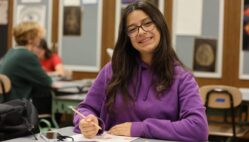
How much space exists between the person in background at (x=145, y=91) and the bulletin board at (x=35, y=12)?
5.21 m

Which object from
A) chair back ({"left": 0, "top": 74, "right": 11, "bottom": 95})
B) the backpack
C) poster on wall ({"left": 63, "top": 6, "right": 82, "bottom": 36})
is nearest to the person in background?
the backpack

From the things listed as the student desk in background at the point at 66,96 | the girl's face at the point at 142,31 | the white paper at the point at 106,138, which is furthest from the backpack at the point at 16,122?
the student desk in background at the point at 66,96

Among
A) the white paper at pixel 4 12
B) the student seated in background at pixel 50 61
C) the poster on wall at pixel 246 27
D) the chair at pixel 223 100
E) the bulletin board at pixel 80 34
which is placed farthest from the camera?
the white paper at pixel 4 12

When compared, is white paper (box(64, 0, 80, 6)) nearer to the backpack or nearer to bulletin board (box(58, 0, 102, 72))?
bulletin board (box(58, 0, 102, 72))

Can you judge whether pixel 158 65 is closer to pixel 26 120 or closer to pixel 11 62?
pixel 26 120

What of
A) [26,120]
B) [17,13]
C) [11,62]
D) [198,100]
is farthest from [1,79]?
[17,13]

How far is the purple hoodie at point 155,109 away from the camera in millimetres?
2148

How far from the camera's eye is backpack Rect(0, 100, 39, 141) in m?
2.10

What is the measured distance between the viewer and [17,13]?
775cm

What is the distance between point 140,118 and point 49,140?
48 centimetres

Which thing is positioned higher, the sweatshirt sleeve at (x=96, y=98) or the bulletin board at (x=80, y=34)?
the bulletin board at (x=80, y=34)

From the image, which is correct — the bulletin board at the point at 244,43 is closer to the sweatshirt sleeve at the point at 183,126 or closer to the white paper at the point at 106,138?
the sweatshirt sleeve at the point at 183,126

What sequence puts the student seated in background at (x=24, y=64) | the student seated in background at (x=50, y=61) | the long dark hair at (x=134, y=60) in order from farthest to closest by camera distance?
the student seated in background at (x=50, y=61), the student seated in background at (x=24, y=64), the long dark hair at (x=134, y=60)

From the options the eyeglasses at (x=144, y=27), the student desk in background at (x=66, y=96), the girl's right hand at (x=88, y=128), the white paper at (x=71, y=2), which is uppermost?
the white paper at (x=71, y=2)
